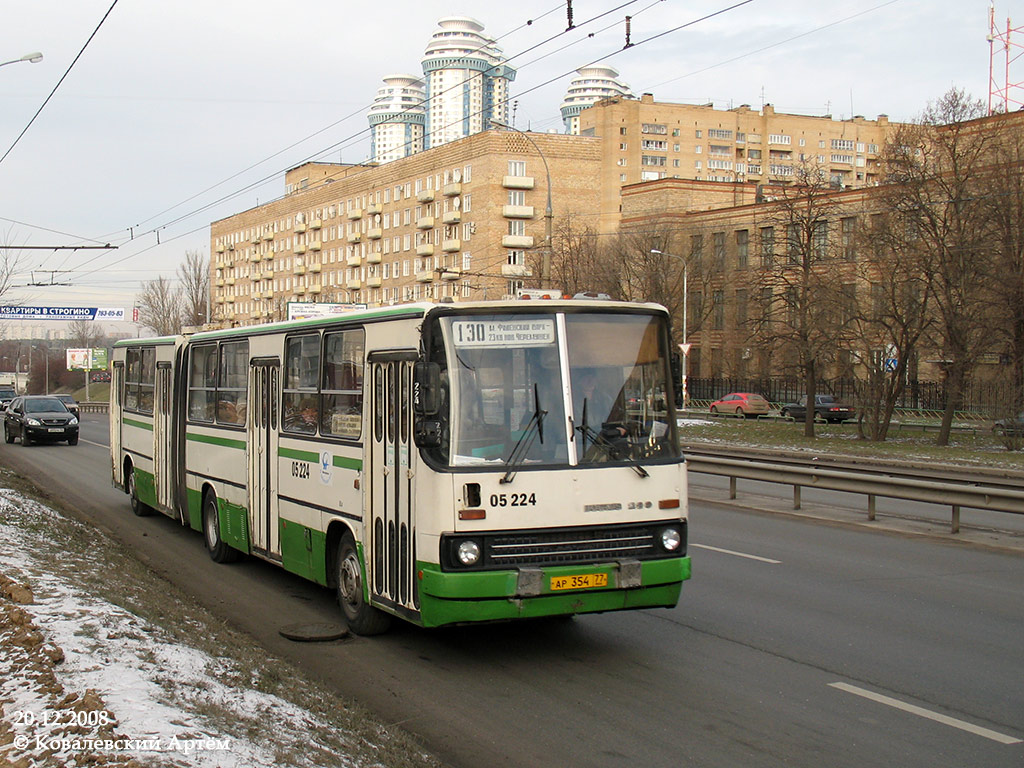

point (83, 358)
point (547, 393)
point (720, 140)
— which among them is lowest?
point (547, 393)

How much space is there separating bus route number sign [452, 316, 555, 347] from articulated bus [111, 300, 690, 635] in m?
0.01

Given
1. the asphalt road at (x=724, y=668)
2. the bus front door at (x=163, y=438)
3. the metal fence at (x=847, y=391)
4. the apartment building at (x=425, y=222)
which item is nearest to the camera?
the asphalt road at (x=724, y=668)

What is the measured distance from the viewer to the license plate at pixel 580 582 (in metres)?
7.21

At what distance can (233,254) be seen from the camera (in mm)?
130000

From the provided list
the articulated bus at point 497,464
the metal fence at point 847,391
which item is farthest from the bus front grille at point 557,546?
the metal fence at point 847,391

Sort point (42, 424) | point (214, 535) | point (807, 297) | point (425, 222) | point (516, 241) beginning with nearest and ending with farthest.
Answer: point (214, 535), point (42, 424), point (807, 297), point (516, 241), point (425, 222)

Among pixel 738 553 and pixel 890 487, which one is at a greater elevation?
pixel 890 487

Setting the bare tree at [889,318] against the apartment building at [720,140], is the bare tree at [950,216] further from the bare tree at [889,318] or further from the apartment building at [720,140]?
the apartment building at [720,140]

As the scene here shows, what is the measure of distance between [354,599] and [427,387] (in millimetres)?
2391

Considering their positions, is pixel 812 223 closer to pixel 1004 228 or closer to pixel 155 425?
pixel 1004 228

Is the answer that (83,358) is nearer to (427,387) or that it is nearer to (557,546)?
(427,387)

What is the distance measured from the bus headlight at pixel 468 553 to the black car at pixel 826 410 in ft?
152

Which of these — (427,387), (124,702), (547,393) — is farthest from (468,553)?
(124,702)

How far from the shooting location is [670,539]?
7703 mm
